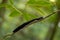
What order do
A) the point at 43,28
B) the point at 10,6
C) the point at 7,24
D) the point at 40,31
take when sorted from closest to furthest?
the point at 10,6, the point at 7,24, the point at 43,28, the point at 40,31

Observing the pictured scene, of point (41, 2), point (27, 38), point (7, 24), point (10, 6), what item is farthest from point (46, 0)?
point (27, 38)

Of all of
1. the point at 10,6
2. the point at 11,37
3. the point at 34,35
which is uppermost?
the point at 34,35

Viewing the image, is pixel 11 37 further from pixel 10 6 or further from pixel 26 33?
pixel 26 33

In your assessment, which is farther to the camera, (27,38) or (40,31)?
(40,31)

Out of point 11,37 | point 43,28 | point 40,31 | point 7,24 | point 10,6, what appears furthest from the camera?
point 40,31

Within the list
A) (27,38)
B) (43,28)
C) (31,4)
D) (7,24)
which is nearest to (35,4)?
Result: (31,4)

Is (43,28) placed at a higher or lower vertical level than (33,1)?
higher
